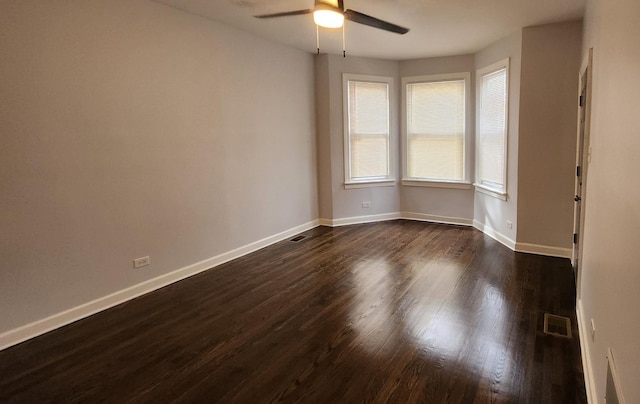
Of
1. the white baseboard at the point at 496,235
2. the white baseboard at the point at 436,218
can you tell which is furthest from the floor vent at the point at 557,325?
the white baseboard at the point at 436,218

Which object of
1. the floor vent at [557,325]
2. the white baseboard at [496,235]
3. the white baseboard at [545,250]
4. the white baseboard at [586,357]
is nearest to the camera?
the white baseboard at [586,357]

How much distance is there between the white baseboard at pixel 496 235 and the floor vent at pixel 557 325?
1846 mm

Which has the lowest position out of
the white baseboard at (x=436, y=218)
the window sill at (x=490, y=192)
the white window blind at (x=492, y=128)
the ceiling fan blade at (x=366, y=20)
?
the white baseboard at (x=436, y=218)

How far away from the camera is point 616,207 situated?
161cm

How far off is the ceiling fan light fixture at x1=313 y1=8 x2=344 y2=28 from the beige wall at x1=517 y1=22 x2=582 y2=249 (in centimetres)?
272

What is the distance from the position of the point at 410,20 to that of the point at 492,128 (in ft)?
6.66

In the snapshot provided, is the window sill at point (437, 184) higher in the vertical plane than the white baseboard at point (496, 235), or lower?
higher

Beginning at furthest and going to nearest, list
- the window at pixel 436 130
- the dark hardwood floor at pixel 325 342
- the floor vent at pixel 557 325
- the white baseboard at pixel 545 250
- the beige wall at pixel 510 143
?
the window at pixel 436 130, the beige wall at pixel 510 143, the white baseboard at pixel 545 250, the floor vent at pixel 557 325, the dark hardwood floor at pixel 325 342

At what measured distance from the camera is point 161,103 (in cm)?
376

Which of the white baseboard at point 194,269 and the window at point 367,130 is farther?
the window at point 367,130

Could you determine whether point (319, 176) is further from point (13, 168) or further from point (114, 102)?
point (13, 168)

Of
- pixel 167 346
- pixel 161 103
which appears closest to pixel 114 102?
pixel 161 103

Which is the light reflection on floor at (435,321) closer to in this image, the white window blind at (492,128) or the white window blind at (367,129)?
the white window blind at (492,128)

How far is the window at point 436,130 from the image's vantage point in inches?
237
